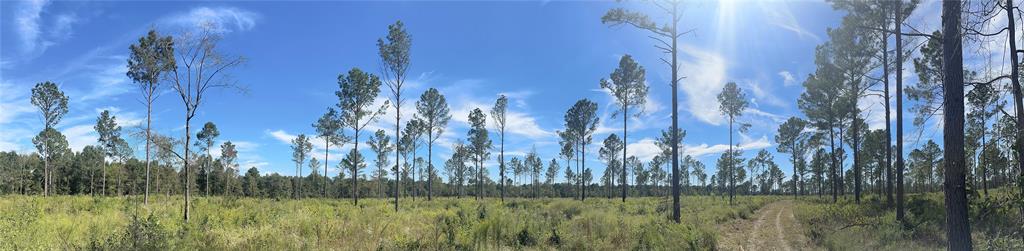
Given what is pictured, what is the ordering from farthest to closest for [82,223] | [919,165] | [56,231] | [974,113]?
[974,113] → [82,223] → [56,231] → [919,165]

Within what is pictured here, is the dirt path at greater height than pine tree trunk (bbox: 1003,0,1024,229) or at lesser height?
lesser

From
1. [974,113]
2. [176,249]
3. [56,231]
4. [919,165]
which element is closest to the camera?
[919,165]

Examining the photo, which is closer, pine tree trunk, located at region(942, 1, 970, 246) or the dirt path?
pine tree trunk, located at region(942, 1, 970, 246)

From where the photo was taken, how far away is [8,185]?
57.3 metres

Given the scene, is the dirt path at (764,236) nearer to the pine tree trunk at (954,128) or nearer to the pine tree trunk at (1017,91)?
the pine tree trunk at (1017,91)

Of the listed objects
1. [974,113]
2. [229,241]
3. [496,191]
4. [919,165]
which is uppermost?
[974,113]

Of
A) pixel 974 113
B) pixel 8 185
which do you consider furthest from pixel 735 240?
pixel 8 185

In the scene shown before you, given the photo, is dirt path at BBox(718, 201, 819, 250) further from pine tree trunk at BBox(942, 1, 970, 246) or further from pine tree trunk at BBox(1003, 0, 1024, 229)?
pine tree trunk at BBox(942, 1, 970, 246)

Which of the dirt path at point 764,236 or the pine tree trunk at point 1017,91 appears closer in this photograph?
the pine tree trunk at point 1017,91

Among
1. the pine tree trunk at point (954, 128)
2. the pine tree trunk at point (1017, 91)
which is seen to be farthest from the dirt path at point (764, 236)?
the pine tree trunk at point (954, 128)

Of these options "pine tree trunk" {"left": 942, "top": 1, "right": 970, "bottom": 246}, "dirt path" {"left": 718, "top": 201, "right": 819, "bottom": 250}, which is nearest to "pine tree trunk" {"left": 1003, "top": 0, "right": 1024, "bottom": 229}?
"pine tree trunk" {"left": 942, "top": 1, "right": 970, "bottom": 246}

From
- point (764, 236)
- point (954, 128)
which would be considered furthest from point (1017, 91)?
point (764, 236)

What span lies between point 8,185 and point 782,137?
8788cm

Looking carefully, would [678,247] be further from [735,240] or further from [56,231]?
[56,231]
